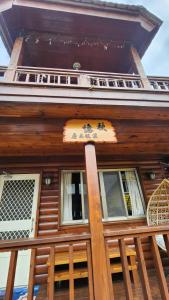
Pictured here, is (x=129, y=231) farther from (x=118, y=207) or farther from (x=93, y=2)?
(x=93, y=2)

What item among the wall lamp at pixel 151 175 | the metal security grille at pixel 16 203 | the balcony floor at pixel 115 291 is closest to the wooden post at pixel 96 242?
the balcony floor at pixel 115 291

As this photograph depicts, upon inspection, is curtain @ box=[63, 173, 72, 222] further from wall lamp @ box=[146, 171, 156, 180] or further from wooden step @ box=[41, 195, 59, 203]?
wall lamp @ box=[146, 171, 156, 180]

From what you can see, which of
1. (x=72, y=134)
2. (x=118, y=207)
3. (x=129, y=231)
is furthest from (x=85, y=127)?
(x=118, y=207)

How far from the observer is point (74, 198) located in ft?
12.9

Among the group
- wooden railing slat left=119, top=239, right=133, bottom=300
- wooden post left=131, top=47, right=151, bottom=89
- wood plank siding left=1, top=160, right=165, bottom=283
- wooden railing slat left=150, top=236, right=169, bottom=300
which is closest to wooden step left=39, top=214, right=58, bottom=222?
wood plank siding left=1, top=160, right=165, bottom=283

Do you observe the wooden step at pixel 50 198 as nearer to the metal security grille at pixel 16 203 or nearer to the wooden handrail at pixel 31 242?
the metal security grille at pixel 16 203

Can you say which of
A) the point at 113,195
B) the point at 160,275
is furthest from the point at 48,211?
the point at 160,275

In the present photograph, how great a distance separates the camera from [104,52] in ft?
14.8

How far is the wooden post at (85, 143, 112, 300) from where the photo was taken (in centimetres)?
158

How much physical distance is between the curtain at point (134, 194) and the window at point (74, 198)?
1.13 meters

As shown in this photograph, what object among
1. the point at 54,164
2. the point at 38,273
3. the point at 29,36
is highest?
the point at 29,36

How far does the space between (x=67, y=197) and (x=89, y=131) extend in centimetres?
199

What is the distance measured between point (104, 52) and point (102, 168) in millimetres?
3064

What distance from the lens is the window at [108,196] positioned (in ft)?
12.4
